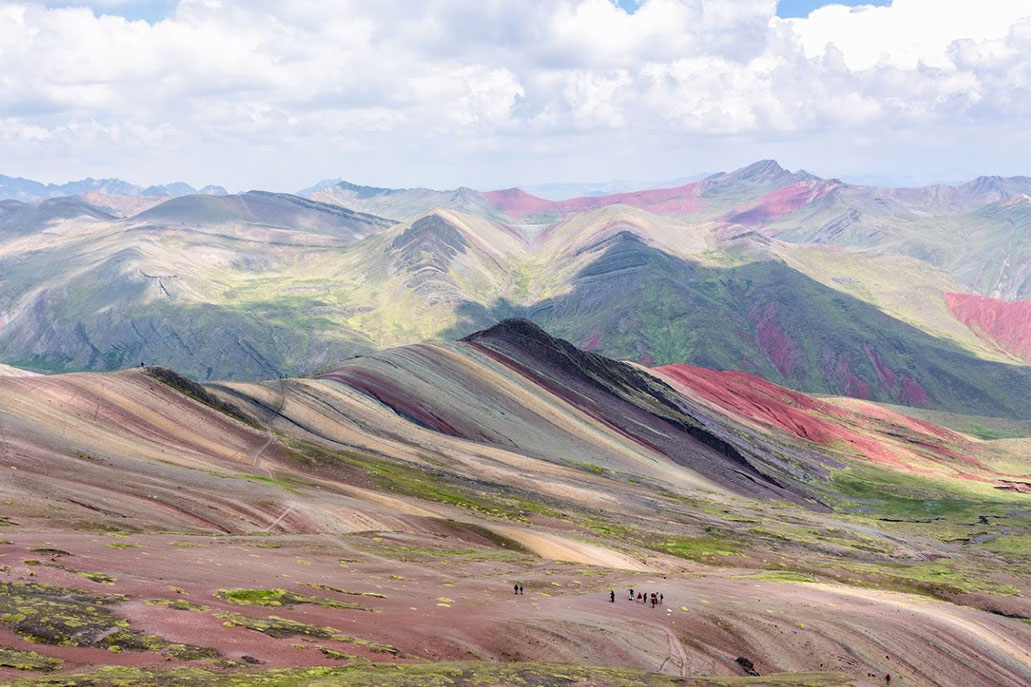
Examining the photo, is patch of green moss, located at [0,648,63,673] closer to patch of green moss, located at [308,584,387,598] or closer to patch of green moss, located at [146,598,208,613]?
patch of green moss, located at [146,598,208,613]

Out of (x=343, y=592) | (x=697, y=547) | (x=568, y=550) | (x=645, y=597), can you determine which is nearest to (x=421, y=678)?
(x=343, y=592)

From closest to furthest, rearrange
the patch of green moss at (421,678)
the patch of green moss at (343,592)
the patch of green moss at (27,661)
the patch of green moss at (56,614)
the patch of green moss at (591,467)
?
the patch of green moss at (27,661)
the patch of green moss at (421,678)
the patch of green moss at (56,614)
the patch of green moss at (343,592)
the patch of green moss at (591,467)

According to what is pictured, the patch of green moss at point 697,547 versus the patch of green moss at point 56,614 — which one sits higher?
the patch of green moss at point 56,614

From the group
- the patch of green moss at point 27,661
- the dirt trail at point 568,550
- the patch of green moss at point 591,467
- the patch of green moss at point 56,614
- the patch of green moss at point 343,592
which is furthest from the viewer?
the patch of green moss at point 591,467

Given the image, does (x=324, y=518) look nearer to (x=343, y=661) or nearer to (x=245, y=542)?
(x=245, y=542)

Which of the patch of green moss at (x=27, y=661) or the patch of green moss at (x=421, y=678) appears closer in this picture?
the patch of green moss at (x=27, y=661)

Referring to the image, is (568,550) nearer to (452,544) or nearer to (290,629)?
(452,544)

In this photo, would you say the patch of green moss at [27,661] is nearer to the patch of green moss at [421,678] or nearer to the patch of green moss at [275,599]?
the patch of green moss at [421,678]

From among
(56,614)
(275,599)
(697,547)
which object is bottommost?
(697,547)

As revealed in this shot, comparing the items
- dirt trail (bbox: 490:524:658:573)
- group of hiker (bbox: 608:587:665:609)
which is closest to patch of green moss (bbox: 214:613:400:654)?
group of hiker (bbox: 608:587:665:609)

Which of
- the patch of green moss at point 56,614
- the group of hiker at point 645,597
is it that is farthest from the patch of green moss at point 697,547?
the patch of green moss at point 56,614
